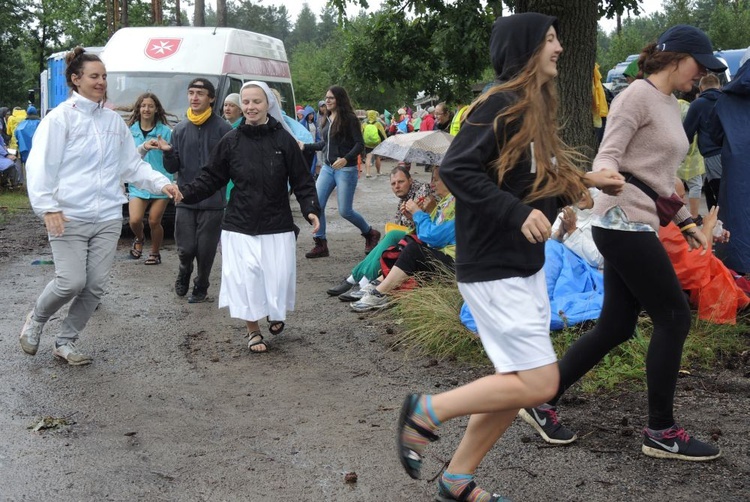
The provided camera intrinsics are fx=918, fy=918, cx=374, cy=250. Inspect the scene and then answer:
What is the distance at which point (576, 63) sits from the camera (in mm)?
7828

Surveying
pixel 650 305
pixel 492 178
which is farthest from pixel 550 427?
pixel 492 178

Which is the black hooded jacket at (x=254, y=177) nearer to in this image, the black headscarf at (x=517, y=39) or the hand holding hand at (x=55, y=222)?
the hand holding hand at (x=55, y=222)

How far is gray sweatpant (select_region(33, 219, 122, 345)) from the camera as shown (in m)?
6.04

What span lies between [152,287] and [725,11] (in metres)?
44.1

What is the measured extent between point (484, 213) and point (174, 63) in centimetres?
1084

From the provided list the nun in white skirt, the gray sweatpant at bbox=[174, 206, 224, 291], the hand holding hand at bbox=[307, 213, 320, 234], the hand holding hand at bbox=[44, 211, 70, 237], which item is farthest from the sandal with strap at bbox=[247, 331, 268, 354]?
the gray sweatpant at bbox=[174, 206, 224, 291]

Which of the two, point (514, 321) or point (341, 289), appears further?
point (341, 289)

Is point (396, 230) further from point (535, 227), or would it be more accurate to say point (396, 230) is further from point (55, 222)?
point (535, 227)

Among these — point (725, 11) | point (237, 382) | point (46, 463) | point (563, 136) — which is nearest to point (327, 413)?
point (237, 382)

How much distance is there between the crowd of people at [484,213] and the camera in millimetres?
3418

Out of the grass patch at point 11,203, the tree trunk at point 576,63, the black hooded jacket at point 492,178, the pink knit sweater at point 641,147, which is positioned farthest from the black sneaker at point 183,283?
the grass patch at point 11,203

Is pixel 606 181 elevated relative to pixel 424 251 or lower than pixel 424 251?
elevated

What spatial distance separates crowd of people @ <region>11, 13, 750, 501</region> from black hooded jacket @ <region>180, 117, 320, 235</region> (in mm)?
13

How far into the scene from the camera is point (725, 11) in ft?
152
